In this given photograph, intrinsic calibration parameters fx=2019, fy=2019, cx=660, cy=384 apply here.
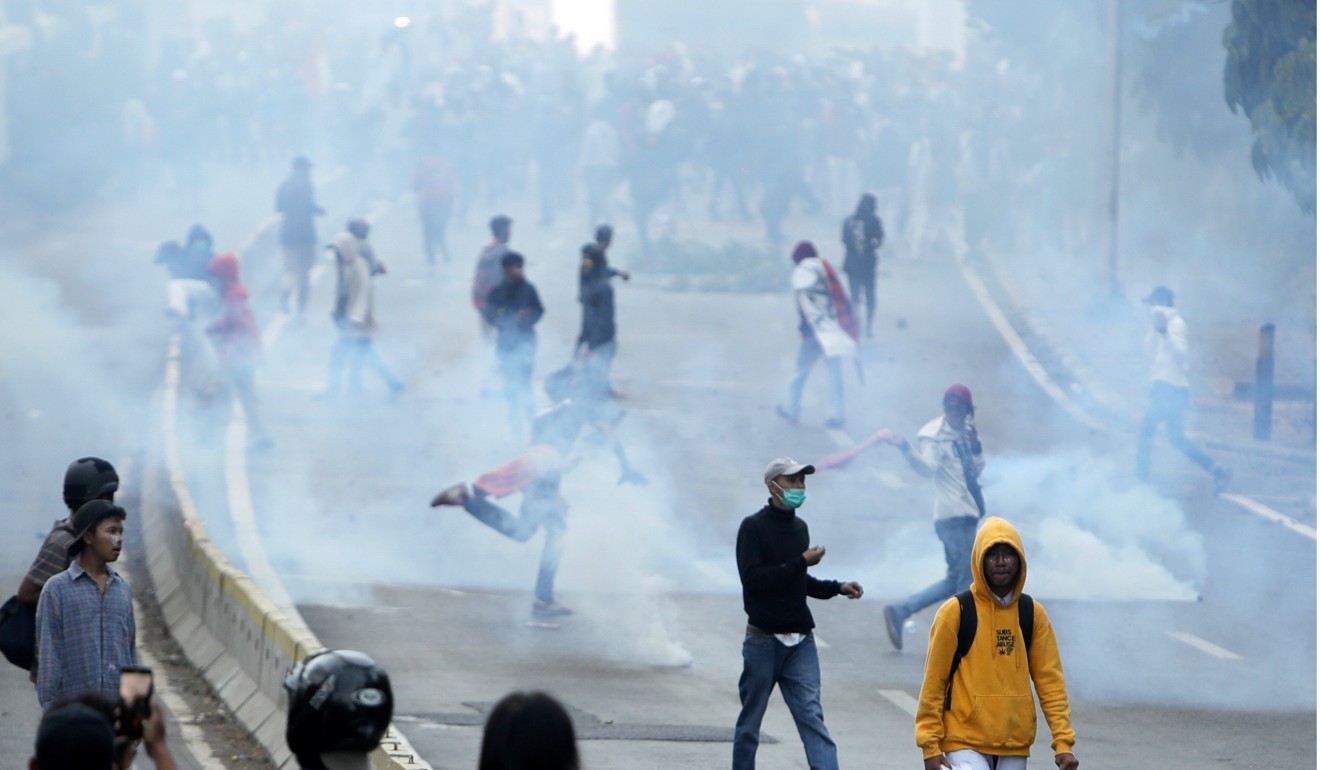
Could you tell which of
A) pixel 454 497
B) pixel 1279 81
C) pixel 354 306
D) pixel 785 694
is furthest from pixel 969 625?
pixel 354 306

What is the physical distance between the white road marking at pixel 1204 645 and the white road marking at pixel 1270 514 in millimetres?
3257

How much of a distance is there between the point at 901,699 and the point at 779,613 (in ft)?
9.06

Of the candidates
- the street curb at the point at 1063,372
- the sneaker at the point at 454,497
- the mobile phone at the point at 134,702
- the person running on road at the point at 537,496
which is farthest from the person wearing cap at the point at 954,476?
the street curb at the point at 1063,372

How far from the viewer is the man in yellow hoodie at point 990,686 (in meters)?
6.27

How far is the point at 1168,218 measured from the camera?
33406mm

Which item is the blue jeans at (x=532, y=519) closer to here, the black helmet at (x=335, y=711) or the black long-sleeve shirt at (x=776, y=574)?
the black long-sleeve shirt at (x=776, y=574)

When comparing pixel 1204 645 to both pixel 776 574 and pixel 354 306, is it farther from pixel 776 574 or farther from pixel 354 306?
pixel 354 306

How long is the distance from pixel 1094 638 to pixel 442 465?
644 cm

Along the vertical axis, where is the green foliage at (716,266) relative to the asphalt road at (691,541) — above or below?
above

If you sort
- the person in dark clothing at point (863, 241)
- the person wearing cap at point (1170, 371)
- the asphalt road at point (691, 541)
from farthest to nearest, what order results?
the person in dark clothing at point (863, 241), the person wearing cap at point (1170, 371), the asphalt road at point (691, 541)

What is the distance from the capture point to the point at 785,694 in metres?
8.05

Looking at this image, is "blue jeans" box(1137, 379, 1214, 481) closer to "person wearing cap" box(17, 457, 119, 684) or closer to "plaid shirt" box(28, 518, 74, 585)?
"person wearing cap" box(17, 457, 119, 684)

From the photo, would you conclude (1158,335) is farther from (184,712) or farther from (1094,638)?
A: (184,712)

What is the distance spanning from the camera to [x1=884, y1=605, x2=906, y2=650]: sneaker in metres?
11.5
